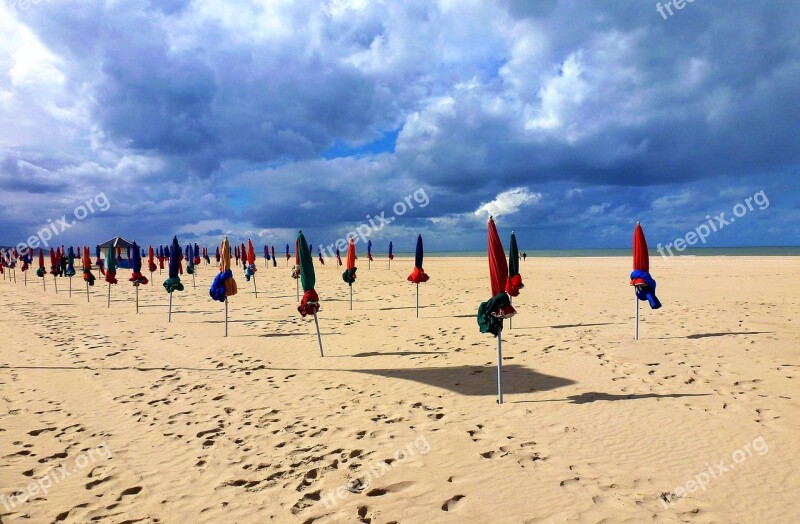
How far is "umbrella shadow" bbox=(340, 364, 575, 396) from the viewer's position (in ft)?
24.5

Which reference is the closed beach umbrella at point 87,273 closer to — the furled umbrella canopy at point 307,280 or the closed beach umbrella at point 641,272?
the furled umbrella canopy at point 307,280

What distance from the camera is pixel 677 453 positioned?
5.00 meters

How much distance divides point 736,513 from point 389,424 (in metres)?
3.97

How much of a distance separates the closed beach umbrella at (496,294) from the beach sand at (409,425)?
130 centimetres

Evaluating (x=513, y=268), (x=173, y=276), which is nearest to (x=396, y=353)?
(x=513, y=268)

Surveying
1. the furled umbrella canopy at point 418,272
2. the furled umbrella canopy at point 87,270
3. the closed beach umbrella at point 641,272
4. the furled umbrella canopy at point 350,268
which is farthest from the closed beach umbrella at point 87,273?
the closed beach umbrella at point 641,272

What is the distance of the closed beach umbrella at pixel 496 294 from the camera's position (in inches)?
242

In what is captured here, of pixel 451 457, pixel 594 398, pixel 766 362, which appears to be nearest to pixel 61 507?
pixel 451 457

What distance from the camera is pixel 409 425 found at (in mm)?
6000

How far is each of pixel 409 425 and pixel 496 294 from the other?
233 centimetres

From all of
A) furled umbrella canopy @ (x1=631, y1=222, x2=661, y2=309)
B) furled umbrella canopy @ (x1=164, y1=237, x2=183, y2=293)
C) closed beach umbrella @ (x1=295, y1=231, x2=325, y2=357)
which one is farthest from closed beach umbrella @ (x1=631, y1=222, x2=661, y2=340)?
furled umbrella canopy @ (x1=164, y1=237, x2=183, y2=293)

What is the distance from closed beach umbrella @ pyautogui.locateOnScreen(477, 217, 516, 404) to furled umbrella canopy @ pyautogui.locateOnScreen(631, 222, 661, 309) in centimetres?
506

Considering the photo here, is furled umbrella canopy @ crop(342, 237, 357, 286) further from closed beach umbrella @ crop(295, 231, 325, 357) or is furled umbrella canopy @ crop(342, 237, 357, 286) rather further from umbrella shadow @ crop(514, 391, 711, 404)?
umbrella shadow @ crop(514, 391, 711, 404)

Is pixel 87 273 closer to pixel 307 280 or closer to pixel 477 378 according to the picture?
pixel 307 280
